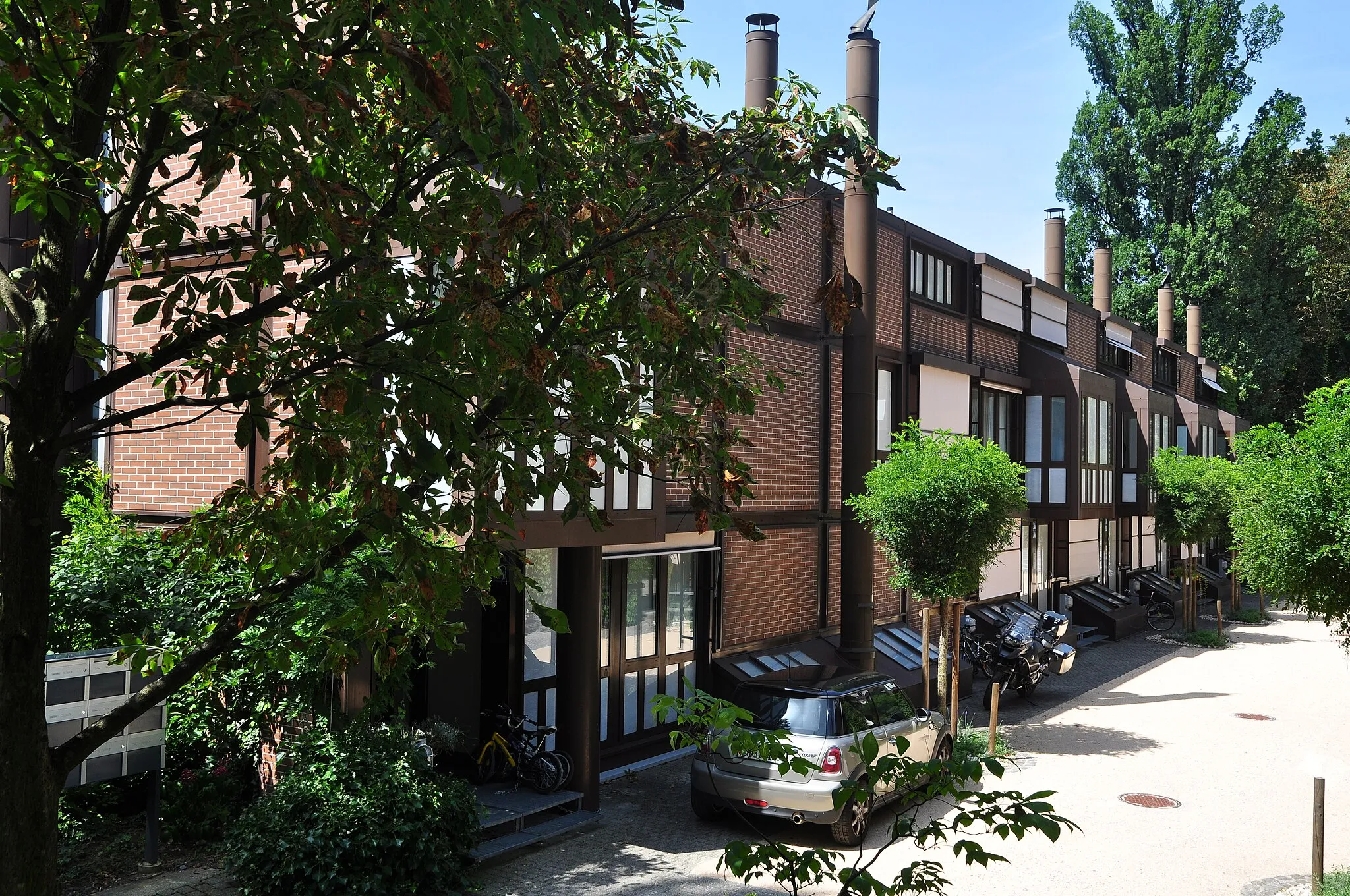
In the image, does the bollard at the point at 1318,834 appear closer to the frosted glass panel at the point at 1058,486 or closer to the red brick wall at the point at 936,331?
the red brick wall at the point at 936,331

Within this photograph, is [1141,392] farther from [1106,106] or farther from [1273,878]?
[1273,878]

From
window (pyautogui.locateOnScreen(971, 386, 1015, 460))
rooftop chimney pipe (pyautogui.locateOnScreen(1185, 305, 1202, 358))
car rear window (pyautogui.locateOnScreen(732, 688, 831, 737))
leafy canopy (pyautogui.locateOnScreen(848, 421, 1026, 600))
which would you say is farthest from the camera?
rooftop chimney pipe (pyautogui.locateOnScreen(1185, 305, 1202, 358))

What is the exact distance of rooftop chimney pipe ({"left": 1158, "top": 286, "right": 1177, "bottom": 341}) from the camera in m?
42.7

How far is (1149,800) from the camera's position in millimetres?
Result: 13148

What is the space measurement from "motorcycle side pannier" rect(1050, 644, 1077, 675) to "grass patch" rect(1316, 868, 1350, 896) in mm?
10583

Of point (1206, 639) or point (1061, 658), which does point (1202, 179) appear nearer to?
point (1206, 639)

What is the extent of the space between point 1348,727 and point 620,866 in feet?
44.4

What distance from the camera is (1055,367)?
86.6 feet

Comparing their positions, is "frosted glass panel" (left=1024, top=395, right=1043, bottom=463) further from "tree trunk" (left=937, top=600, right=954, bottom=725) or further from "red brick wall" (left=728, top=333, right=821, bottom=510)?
"tree trunk" (left=937, top=600, right=954, bottom=725)

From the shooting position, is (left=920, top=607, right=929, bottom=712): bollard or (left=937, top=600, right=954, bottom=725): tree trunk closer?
(left=937, top=600, right=954, bottom=725): tree trunk

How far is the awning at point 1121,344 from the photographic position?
34312 millimetres

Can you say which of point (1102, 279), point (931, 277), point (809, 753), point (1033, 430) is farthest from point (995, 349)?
point (1102, 279)

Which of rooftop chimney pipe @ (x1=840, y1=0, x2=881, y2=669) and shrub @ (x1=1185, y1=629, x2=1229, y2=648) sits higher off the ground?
rooftop chimney pipe @ (x1=840, y1=0, x2=881, y2=669)

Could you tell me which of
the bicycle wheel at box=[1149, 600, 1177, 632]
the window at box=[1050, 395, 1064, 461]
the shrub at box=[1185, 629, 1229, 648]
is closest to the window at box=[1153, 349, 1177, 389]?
the bicycle wheel at box=[1149, 600, 1177, 632]
